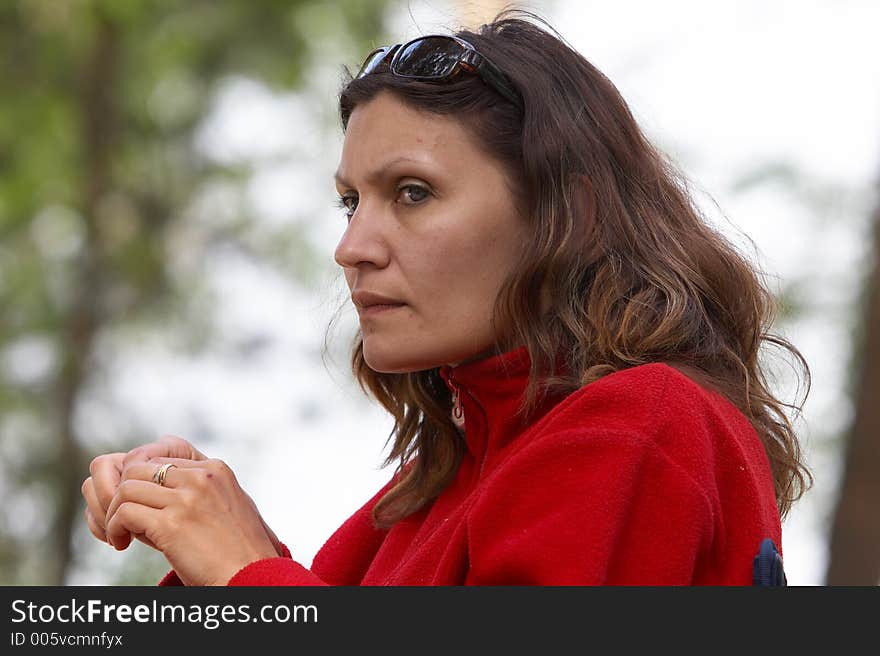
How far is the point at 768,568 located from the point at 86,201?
8.16 m

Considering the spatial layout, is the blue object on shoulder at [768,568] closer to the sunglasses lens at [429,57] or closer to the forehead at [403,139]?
the forehead at [403,139]

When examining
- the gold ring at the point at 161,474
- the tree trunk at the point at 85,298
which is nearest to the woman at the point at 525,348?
the gold ring at the point at 161,474

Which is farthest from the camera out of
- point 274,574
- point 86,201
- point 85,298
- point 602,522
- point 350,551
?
point 86,201

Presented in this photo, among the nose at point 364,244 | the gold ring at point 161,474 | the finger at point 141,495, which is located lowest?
the finger at point 141,495

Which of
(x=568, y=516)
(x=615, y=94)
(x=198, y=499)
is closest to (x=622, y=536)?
(x=568, y=516)

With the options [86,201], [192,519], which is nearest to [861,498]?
[192,519]

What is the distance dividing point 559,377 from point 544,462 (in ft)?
1.11

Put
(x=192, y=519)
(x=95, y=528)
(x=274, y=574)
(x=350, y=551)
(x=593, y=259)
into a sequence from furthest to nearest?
(x=350, y=551), (x=95, y=528), (x=593, y=259), (x=192, y=519), (x=274, y=574)

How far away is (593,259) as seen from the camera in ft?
7.55

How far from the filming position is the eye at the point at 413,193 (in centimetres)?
232

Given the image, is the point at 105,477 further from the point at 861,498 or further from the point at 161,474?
the point at 861,498

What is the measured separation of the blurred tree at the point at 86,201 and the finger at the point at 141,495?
22.1ft

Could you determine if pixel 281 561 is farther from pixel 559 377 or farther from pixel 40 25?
pixel 40 25

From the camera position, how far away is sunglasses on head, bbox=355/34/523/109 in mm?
2402
